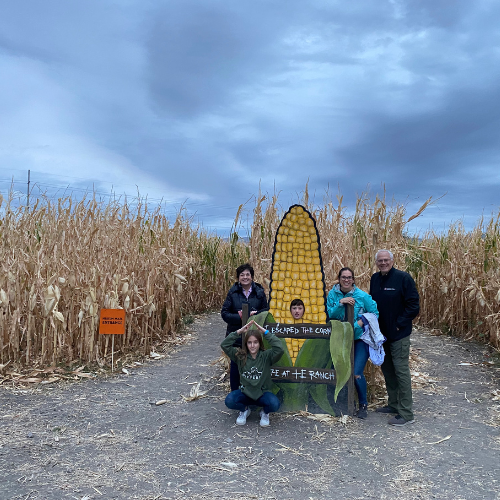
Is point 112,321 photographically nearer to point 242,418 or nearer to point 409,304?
point 242,418

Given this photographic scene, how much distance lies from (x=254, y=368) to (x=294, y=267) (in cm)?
126

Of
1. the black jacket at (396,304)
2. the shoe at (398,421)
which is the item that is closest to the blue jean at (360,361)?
the black jacket at (396,304)

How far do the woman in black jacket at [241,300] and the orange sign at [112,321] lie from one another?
1.98m

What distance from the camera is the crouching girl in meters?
4.20

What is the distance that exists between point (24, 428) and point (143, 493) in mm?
1932

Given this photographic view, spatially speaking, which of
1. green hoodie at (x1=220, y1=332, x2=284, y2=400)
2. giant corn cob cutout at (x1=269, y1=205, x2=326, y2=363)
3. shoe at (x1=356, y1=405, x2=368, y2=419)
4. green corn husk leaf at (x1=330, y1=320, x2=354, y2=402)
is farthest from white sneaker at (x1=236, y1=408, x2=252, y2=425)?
shoe at (x1=356, y1=405, x2=368, y2=419)

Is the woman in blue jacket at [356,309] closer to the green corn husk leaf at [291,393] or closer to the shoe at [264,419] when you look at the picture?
the green corn husk leaf at [291,393]

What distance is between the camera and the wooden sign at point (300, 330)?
173 inches

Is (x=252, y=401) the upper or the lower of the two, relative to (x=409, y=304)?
lower

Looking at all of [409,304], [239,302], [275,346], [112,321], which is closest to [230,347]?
[275,346]

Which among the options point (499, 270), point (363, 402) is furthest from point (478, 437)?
point (499, 270)

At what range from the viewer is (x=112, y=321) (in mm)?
6125

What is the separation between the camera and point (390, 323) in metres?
4.32

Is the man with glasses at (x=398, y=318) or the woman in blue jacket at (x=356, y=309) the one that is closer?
the man with glasses at (x=398, y=318)
